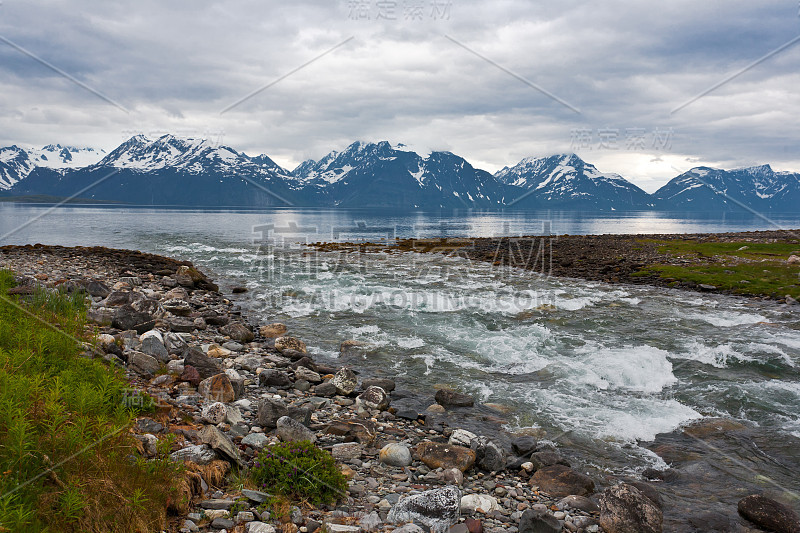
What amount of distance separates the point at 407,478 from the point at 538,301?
1967 cm

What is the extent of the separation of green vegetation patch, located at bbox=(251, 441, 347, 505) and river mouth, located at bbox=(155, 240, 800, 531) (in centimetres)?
537

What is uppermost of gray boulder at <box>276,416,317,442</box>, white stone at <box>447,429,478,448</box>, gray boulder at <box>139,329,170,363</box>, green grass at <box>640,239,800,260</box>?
green grass at <box>640,239,800,260</box>

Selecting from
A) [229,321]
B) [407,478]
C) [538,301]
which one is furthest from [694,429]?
[229,321]

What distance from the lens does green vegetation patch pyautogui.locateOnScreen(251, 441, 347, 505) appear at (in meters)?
6.05

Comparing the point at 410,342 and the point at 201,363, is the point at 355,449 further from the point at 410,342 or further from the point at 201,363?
the point at 410,342

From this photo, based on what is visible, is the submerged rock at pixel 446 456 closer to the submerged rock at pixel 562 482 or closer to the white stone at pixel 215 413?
the submerged rock at pixel 562 482

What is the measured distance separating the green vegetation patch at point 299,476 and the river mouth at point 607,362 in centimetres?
537

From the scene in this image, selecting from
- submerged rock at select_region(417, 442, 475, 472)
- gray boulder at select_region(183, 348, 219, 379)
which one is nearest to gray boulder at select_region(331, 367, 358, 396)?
gray boulder at select_region(183, 348, 219, 379)

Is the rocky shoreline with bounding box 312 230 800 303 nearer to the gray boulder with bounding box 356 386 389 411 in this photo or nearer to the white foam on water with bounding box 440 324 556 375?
the white foam on water with bounding box 440 324 556 375

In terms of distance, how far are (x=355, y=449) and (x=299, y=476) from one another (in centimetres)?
235

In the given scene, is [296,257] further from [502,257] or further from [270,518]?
[270,518]

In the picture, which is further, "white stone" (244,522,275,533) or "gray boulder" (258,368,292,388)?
"gray boulder" (258,368,292,388)

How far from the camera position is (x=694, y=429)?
416 inches

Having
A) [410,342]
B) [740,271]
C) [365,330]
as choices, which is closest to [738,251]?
[740,271]
